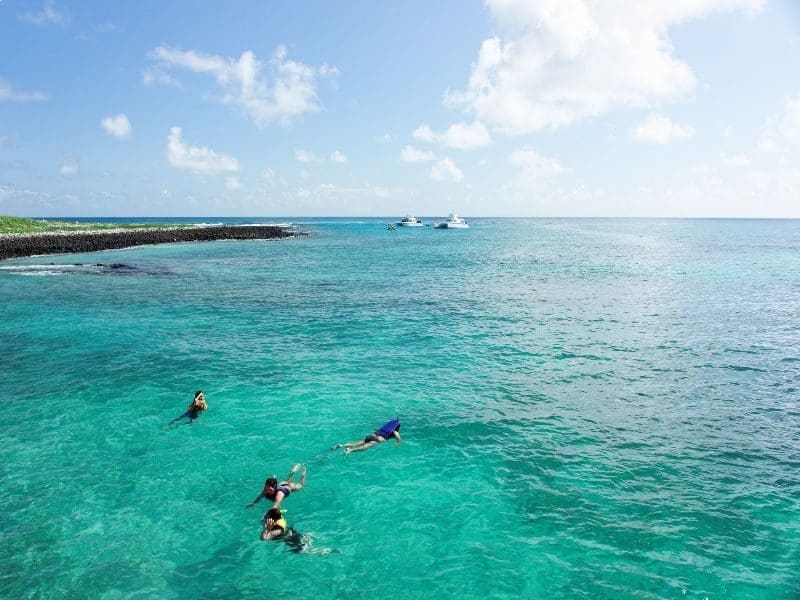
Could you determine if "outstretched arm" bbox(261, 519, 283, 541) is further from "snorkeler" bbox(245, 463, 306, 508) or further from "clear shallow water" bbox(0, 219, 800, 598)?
"snorkeler" bbox(245, 463, 306, 508)

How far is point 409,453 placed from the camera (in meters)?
19.1

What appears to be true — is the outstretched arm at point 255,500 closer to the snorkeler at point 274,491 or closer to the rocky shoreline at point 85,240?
the snorkeler at point 274,491

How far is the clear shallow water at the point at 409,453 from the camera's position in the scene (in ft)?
43.0

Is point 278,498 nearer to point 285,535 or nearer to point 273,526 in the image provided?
point 273,526

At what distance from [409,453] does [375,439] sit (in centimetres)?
149

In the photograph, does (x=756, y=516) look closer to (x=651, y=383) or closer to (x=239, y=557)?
(x=651, y=383)

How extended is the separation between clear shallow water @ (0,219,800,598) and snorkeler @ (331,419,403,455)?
468 mm

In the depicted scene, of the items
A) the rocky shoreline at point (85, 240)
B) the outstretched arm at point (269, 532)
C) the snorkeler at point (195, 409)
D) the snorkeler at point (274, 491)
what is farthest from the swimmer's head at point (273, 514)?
the rocky shoreline at point (85, 240)

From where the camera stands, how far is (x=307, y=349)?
3178 cm

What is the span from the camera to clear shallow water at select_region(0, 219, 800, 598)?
13.1 m

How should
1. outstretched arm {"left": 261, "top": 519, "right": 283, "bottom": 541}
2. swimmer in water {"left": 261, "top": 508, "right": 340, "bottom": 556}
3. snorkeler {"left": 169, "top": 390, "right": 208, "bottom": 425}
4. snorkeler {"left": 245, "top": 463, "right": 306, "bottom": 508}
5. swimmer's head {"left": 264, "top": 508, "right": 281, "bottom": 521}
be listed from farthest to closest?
snorkeler {"left": 169, "top": 390, "right": 208, "bottom": 425} < snorkeler {"left": 245, "top": 463, "right": 306, "bottom": 508} < swimmer's head {"left": 264, "top": 508, "right": 281, "bottom": 521} < outstretched arm {"left": 261, "top": 519, "right": 283, "bottom": 541} < swimmer in water {"left": 261, "top": 508, "right": 340, "bottom": 556}

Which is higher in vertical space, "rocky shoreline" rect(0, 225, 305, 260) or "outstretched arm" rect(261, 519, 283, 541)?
"rocky shoreline" rect(0, 225, 305, 260)

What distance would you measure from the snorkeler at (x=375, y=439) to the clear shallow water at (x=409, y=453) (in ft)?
1.54

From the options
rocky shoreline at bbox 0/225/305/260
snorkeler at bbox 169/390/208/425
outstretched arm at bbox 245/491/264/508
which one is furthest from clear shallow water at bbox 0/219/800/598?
rocky shoreline at bbox 0/225/305/260
